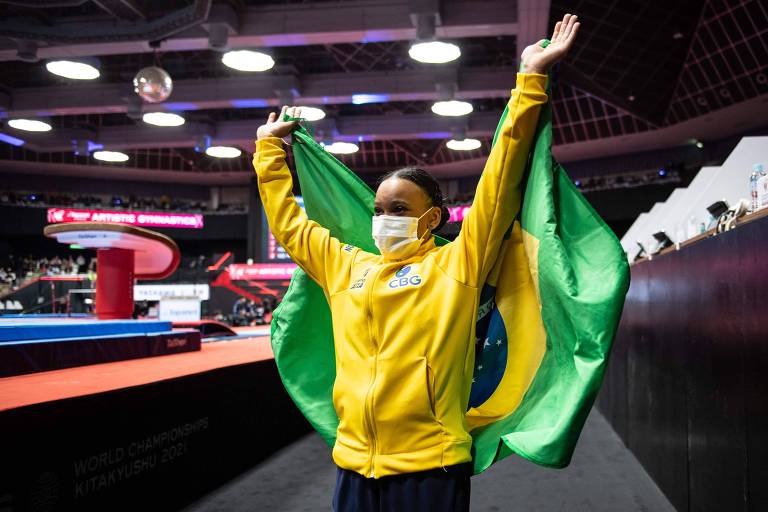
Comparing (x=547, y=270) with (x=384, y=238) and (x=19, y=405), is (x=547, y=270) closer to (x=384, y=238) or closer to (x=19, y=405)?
(x=384, y=238)

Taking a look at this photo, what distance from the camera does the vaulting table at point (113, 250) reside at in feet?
10.6

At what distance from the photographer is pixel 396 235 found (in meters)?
1.32

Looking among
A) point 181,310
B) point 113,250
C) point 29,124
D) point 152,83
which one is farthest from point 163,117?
point 113,250

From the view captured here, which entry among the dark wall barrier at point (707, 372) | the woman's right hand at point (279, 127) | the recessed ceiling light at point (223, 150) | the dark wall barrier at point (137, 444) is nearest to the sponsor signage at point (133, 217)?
the recessed ceiling light at point (223, 150)

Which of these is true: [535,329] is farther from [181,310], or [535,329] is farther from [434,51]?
[434,51]

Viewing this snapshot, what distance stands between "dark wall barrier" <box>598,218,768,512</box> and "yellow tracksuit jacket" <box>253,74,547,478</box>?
83 centimetres

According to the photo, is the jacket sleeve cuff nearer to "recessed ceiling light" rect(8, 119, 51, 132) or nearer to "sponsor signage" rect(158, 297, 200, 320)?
"sponsor signage" rect(158, 297, 200, 320)

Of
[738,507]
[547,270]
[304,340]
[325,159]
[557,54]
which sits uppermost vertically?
[557,54]

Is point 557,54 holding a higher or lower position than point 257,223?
lower

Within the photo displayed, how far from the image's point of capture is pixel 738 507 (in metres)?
1.84

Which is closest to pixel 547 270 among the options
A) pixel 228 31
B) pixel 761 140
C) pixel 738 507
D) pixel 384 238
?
pixel 384 238

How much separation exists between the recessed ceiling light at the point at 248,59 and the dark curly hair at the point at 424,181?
647 cm

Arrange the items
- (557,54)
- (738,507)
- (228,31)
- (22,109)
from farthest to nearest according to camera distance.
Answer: (22,109)
(228,31)
(738,507)
(557,54)

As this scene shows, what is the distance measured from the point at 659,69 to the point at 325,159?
34.4ft
